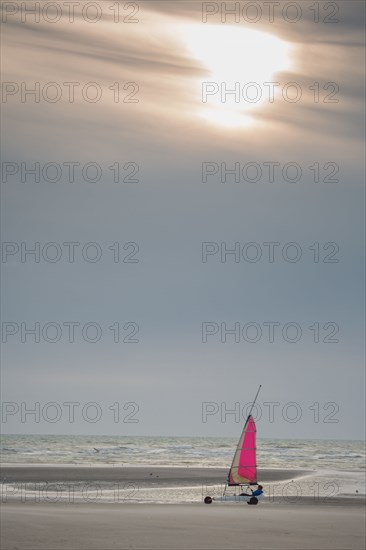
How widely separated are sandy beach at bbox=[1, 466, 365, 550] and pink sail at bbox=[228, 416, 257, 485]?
7.73 meters

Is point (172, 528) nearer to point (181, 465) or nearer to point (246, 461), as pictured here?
point (246, 461)

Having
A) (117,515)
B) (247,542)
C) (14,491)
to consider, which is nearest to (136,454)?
(14,491)

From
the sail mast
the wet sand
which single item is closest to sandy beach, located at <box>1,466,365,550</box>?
the sail mast

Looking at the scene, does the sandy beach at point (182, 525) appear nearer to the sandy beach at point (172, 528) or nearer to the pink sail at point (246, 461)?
the sandy beach at point (172, 528)

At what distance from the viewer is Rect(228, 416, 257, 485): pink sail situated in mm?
52688

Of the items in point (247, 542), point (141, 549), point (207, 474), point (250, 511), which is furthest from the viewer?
point (207, 474)

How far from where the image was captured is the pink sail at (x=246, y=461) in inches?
2074

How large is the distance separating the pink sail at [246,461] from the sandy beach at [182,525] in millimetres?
7734

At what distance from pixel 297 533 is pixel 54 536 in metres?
7.53

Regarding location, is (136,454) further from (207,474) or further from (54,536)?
(54,536)

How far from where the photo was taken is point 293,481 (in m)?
62.4

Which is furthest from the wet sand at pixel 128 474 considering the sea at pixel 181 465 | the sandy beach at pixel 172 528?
the sandy beach at pixel 172 528

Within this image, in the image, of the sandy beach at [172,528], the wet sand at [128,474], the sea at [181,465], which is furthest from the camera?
the wet sand at [128,474]

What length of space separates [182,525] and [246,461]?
2620 cm
